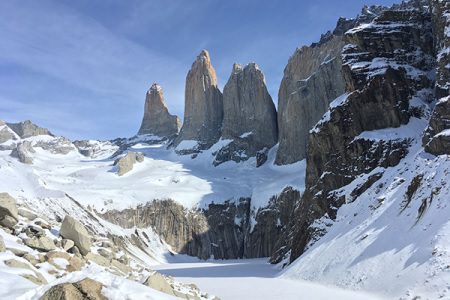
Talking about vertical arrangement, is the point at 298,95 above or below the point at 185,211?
above

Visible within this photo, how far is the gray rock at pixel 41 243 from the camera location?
18234 millimetres

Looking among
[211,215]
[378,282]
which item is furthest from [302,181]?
[378,282]

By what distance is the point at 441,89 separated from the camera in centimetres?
5856

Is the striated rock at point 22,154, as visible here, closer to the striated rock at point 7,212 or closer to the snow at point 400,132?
the snow at point 400,132

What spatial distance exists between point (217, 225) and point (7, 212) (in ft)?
322

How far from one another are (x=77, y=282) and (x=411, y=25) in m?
71.3

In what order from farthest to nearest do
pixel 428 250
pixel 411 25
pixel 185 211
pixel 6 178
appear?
pixel 185 211 < pixel 6 178 < pixel 411 25 < pixel 428 250

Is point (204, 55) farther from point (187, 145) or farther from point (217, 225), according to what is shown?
point (217, 225)

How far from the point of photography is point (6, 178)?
9006 centimetres

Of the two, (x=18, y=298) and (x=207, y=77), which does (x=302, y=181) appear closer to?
(x=207, y=77)

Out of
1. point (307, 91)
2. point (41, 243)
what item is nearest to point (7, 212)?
point (41, 243)

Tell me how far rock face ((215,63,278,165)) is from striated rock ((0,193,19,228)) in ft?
430

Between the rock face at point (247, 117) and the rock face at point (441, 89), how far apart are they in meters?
86.4

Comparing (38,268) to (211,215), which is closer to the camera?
(38,268)
